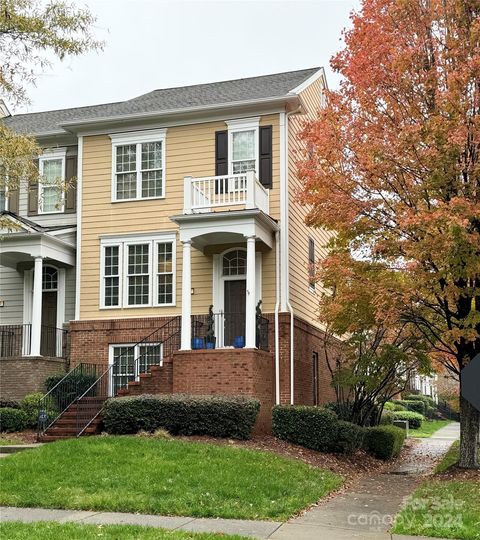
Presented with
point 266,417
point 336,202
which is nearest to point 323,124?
point 336,202

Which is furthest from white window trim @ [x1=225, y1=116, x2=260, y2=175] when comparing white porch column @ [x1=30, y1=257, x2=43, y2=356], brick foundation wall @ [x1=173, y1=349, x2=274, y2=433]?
white porch column @ [x1=30, y1=257, x2=43, y2=356]

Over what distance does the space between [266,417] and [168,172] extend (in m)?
7.88

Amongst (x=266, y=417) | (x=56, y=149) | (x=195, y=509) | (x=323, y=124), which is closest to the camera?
(x=195, y=509)

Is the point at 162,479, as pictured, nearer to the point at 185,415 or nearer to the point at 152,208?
the point at 185,415

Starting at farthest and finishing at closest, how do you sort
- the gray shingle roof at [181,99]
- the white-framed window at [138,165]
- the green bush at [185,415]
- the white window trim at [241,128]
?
the white-framed window at [138,165], the gray shingle roof at [181,99], the white window trim at [241,128], the green bush at [185,415]

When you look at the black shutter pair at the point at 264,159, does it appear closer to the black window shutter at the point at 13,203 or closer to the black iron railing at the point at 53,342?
the black iron railing at the point at 53,342

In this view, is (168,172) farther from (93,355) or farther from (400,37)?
(400,37)

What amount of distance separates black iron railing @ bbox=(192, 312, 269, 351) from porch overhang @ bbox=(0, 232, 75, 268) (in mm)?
4622

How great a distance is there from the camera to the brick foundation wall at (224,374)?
17.8 meters

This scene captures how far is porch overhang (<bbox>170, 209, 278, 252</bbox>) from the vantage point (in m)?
18.7

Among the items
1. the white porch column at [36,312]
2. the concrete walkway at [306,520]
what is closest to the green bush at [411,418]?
the white porch column at [36,312]

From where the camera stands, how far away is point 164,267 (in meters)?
21.5

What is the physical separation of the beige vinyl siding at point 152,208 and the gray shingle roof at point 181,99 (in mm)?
723

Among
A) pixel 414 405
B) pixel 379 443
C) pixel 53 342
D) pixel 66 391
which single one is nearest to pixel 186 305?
pixel 66 391
